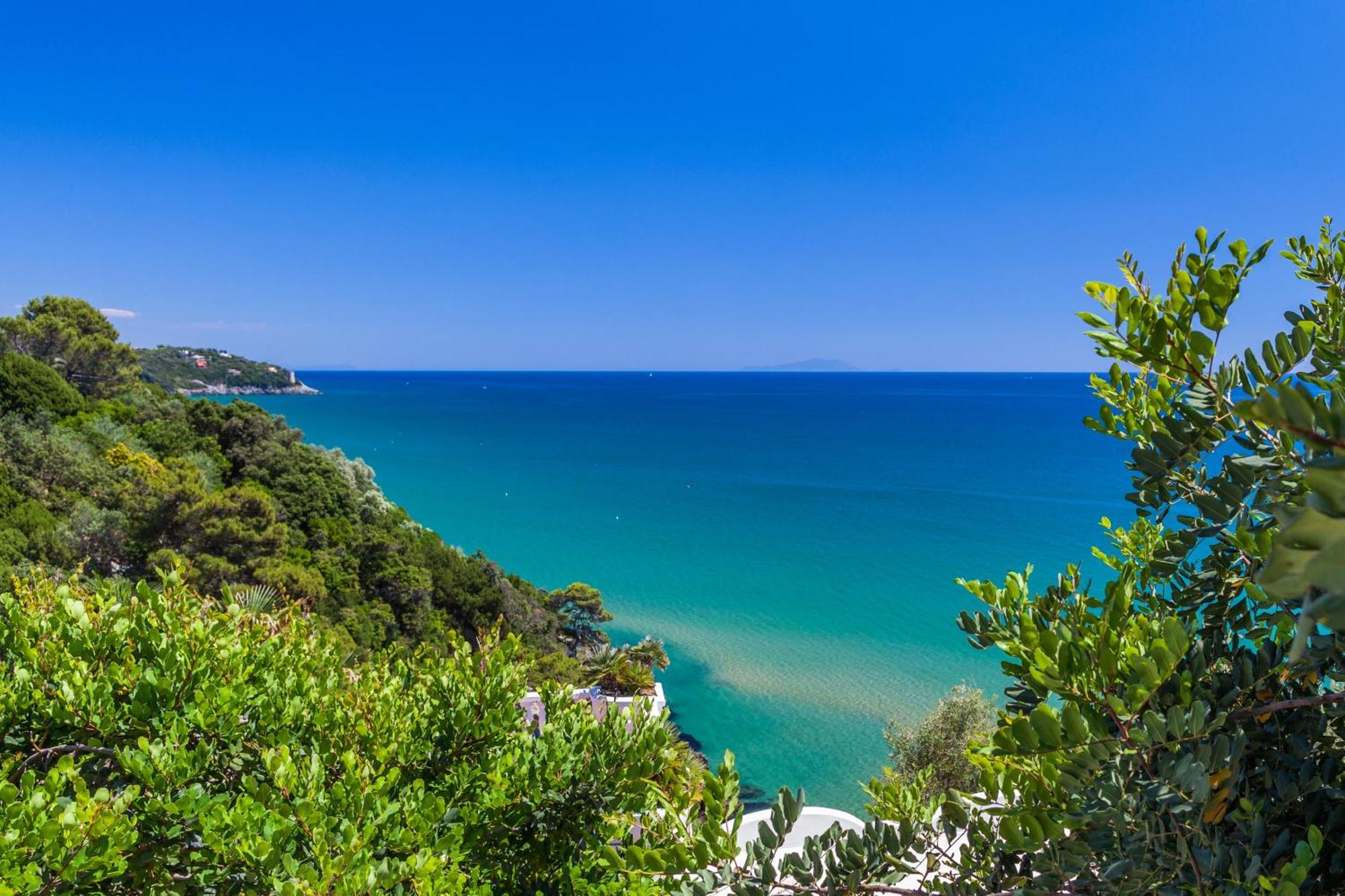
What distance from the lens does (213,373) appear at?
5389 inches

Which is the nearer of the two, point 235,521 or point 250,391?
point 235,521

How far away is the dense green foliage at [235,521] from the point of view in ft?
58.4

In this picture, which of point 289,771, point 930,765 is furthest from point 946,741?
point 289,771

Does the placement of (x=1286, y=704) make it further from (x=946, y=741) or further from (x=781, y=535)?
(x=781, y=535)

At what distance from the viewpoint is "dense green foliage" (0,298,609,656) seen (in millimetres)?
17797

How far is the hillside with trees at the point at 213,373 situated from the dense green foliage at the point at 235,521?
83.7 metres

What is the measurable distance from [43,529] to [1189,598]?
76.1 feet

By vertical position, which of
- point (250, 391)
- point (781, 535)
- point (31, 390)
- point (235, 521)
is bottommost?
point (781, 535)

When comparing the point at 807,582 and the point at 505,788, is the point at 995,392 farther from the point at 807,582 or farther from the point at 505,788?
the point at 505,788

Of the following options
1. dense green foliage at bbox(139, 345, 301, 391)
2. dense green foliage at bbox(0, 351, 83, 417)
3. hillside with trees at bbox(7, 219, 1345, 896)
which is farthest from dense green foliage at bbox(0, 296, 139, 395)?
dense green foliage at bbox(139, 345, 301, 391)

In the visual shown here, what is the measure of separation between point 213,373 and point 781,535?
447 ft

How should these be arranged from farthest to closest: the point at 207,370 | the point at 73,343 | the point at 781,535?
1. the point at 207,370
2. the point at 781,535
3. the point at 73,343

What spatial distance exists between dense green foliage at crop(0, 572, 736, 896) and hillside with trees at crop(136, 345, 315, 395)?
111 meters

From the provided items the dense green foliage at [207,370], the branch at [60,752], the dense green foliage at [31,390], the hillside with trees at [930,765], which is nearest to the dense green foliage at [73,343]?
the dense green foliage at [31,390]
